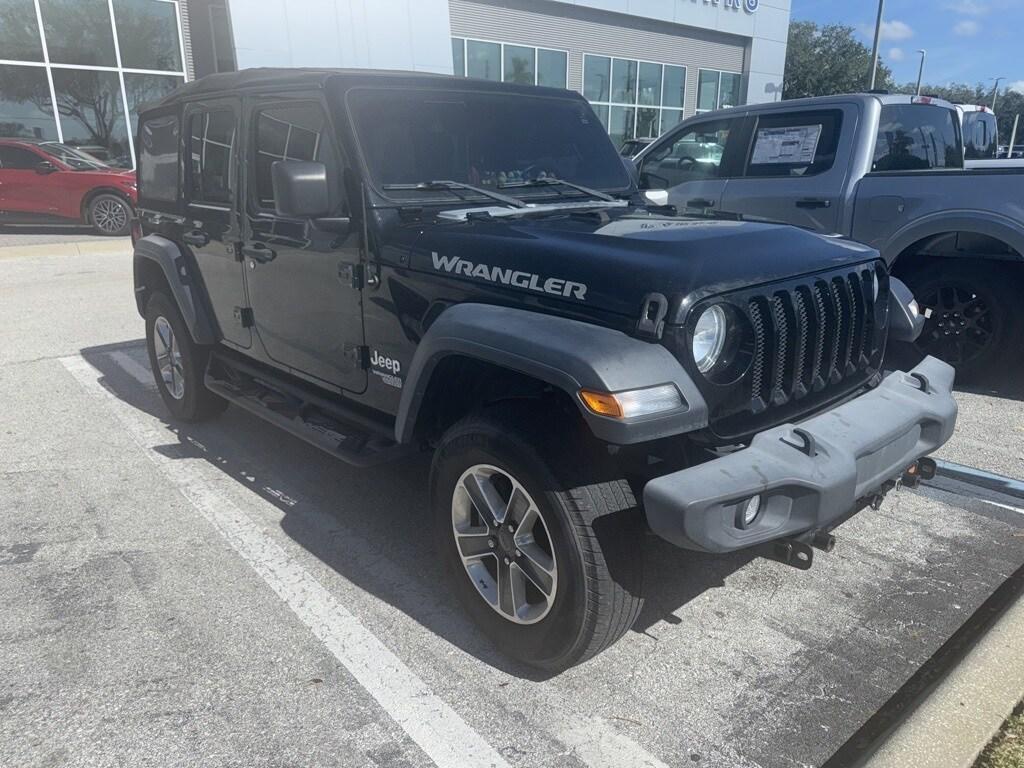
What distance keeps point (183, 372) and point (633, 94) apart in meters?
22.4

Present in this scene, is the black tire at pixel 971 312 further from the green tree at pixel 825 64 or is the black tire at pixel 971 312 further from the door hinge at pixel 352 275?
the green tree at pixel 825 64

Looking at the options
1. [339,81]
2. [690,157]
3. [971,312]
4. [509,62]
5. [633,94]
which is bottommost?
[971,312]

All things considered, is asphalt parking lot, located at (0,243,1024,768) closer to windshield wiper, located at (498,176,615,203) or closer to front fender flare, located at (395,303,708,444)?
front fender flare, located at (395,303,708,444)

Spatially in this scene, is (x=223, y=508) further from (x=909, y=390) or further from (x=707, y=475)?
(x=909, y=390)

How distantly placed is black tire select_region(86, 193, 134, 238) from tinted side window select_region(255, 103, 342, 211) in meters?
12.0

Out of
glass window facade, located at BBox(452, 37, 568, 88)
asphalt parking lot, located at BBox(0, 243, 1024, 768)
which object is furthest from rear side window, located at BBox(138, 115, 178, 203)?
glass window facade, located at BBox(452, 37, 568, 88)

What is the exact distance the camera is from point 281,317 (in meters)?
3.99

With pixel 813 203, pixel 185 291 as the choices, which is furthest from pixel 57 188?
pixel 813 203

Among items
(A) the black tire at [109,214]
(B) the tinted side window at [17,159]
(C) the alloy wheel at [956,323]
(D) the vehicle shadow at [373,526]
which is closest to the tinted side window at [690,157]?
(C) the alloy wheel at [956,323]

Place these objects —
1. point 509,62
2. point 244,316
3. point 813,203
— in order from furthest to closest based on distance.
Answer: point 509,62 → point 813,203 → point 244,316

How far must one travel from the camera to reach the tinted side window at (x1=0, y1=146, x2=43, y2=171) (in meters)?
14.0

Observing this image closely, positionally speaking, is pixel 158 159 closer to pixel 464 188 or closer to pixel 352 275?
pixel 352 275

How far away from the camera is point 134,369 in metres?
6.63

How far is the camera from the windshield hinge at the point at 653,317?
2.36 meters
